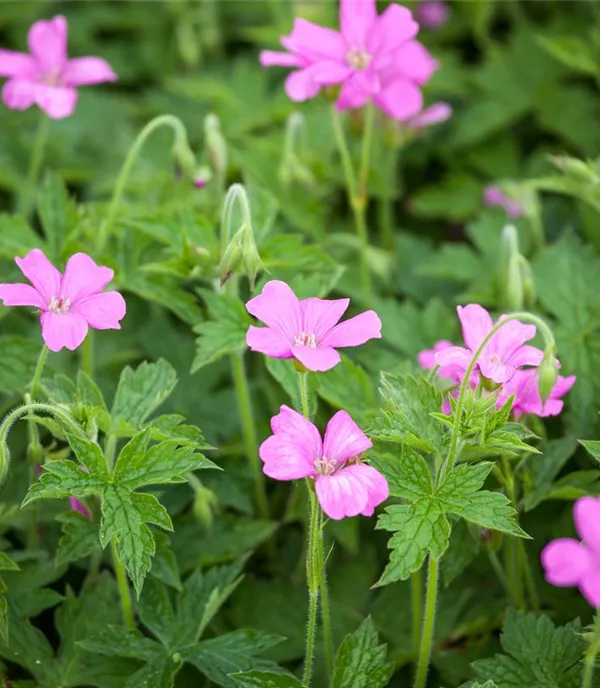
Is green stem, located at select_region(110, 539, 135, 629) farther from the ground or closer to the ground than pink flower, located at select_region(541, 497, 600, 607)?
closer to the ground

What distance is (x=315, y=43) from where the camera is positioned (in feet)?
7.57

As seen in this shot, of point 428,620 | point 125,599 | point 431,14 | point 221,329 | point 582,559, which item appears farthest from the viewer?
point 431,14

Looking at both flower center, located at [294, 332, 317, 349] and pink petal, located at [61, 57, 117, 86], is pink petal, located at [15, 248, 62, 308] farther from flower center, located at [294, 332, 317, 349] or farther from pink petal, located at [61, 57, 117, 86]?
pink petal, located at [61, 57, 117, 86]

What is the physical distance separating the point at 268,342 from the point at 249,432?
0.72m

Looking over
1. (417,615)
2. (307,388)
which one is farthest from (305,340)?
(417,615)

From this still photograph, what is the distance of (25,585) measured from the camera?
2113mm

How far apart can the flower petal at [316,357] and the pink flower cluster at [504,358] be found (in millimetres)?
242

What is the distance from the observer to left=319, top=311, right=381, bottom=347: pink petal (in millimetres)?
1765

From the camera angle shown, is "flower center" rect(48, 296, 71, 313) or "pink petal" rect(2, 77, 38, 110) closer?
"flower center" rect(48, 296, 71, 313)

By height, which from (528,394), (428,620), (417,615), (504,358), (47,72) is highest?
(47,72)

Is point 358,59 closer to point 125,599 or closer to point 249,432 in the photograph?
point 249,432

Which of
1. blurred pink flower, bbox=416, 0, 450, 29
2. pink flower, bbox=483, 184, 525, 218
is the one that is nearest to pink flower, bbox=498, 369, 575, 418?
pink flower, bbox=483, 184, 525, 218

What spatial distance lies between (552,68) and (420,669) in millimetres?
2531

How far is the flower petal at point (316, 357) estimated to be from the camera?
1686mm
